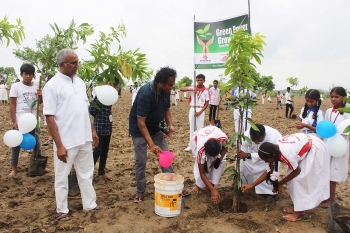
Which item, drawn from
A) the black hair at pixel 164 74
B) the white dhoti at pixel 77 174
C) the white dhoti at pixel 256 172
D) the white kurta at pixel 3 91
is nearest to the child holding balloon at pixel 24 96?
the white dhoti at pixel 77 174

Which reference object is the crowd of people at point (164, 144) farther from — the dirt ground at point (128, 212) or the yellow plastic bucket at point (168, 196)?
the yellow plastic bucket at point (168, 196)

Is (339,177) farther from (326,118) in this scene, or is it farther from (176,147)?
(176,147)

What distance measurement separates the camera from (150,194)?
4133mm

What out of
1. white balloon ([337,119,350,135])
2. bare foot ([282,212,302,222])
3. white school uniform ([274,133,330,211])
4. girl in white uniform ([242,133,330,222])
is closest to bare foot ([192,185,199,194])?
girl in white uniform ([242,133,330,222])

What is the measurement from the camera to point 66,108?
120 inches

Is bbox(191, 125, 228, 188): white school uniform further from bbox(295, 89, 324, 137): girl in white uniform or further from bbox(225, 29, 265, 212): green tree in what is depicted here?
bbox(295, 89, 324, 137): girl in white uniform

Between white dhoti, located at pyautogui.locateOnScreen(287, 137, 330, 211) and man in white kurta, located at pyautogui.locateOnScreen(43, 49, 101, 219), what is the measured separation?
250 centimetres

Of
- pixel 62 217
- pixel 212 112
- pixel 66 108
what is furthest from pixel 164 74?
pixel 212 112

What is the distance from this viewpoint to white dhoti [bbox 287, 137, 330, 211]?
10.9ft

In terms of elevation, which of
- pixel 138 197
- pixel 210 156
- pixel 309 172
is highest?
pixel 210 156

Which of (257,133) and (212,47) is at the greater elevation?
→ (212,47)

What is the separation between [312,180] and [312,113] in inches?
38.9

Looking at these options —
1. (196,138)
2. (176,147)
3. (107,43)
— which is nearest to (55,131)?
(107,43)

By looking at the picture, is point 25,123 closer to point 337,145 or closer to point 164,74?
point 164,74
